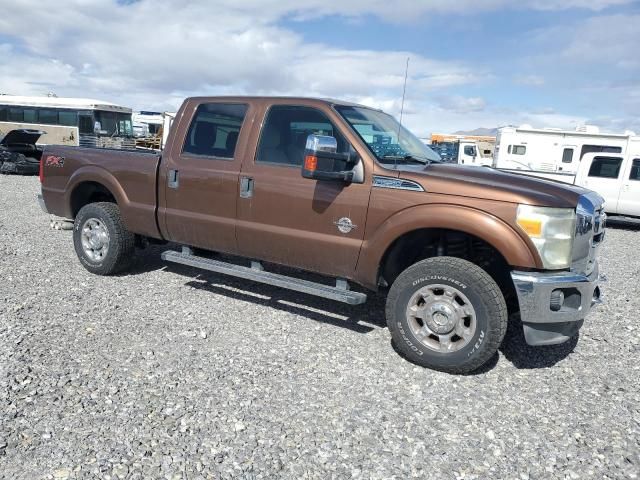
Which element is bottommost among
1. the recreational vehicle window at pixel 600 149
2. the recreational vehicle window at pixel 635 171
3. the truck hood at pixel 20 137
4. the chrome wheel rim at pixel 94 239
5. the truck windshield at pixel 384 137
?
the chrome wheel rim at pixel 94 239

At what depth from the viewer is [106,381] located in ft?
11.3

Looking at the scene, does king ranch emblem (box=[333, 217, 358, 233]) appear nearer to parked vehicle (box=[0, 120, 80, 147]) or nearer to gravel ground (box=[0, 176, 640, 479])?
gravel ground (box=[0, 176, 640, 479])

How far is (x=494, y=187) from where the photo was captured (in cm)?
363

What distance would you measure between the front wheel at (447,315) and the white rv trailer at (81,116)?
21223 millimetres

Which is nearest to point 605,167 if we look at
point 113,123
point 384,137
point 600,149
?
point 600,149

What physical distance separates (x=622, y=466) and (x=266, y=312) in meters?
3.05

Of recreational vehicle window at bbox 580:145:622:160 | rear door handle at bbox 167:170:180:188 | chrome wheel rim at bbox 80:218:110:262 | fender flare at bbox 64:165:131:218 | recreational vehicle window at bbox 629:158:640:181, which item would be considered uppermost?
recreational vehicle window at bbox 580:145:622:160

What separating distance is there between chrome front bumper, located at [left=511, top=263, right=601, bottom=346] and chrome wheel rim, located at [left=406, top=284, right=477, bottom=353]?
0.36 m

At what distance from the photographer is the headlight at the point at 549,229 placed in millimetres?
3463

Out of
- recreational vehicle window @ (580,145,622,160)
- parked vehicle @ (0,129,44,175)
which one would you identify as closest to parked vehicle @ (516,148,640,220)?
recreational vehicle window @ (580,145,622,160)

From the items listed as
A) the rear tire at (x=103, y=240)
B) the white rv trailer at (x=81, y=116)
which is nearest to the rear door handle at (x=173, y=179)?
the rear tire at (x=103, y=240)

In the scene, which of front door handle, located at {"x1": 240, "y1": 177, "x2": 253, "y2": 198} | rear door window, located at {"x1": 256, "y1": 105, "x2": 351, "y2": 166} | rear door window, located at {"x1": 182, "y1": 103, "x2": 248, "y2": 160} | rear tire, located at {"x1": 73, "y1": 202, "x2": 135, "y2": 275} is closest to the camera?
rear door window, located at {"x1": 256, "y1": 105, "x2": 351, "y2": 166}

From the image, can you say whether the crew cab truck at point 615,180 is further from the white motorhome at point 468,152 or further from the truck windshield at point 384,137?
the truck windshield at point 384,137

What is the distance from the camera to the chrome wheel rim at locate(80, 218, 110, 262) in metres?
5.69
